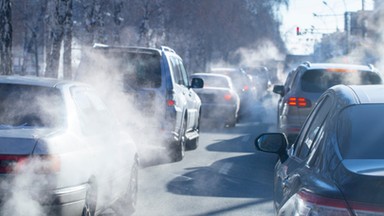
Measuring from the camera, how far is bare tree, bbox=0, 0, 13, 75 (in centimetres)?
1702

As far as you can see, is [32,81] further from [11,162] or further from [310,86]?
[310,86]

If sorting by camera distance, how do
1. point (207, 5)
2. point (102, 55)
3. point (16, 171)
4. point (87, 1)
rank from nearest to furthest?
point (16, 171)
point (102, 55)
point (87, 1)
point (207, 5)

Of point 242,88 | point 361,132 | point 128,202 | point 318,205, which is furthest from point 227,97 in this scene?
point 318,205

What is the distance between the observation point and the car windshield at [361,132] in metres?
4.28

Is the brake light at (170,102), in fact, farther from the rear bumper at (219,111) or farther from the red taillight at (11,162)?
the rear bumper at (219,111)

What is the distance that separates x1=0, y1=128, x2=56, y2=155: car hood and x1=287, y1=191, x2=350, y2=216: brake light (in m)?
2.84

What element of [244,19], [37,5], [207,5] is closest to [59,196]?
[37,5]

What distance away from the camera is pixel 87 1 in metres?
39.0

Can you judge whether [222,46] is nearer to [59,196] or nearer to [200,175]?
[200,175]

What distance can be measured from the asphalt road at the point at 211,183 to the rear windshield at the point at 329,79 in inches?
58.7

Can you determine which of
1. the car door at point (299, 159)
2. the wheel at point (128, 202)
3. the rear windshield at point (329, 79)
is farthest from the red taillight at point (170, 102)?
the car door at point (299, 159)

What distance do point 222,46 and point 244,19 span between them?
4139 millimetres

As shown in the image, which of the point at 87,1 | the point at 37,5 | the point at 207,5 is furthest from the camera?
the point at 207,5

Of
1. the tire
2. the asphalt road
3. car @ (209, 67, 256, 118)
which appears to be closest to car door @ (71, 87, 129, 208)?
the asphalt road
